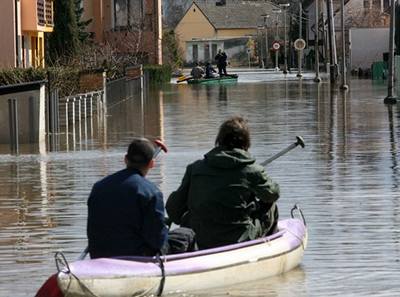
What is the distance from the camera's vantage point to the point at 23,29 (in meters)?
44.7

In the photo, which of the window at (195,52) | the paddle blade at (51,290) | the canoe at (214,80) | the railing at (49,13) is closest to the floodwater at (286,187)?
the paddle blade at (51,290)

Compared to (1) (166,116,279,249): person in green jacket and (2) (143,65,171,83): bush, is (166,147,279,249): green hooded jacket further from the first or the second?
(2) (143,65,171,83): bush

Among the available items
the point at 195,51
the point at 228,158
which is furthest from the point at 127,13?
the point at 228,158

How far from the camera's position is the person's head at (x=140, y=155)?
29.7 feet

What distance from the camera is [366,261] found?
1126 centimetres

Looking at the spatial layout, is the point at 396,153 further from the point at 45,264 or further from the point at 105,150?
the point at 45,264

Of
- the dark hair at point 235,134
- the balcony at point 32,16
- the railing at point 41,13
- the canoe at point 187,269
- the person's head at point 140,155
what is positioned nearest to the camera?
the canoe at point 187,269

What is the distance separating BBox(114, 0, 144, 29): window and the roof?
6657cm

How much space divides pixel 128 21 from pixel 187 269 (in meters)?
68.7

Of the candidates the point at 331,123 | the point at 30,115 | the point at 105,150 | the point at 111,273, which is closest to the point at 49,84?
the point at 30,115

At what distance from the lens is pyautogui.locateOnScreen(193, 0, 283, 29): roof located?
146500mm

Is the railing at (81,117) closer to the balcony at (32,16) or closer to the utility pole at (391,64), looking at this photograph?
the balcony at (32,16)

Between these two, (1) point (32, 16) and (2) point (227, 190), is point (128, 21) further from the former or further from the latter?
(2) point (227, 190)

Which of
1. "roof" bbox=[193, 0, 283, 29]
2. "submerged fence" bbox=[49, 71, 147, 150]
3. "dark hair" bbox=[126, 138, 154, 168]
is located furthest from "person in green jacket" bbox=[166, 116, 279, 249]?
"roof" bbox=[193, 0, 283, 29]
